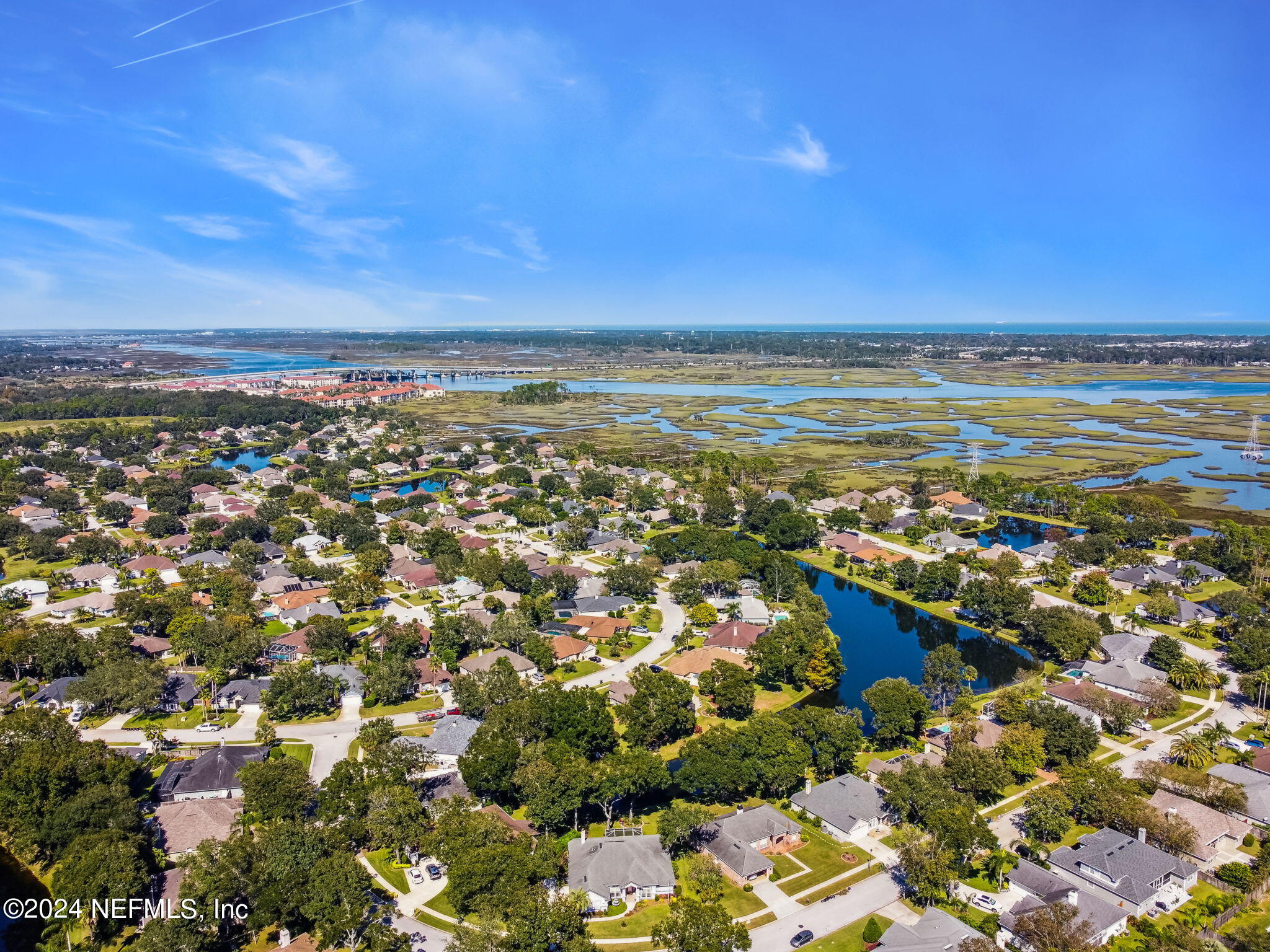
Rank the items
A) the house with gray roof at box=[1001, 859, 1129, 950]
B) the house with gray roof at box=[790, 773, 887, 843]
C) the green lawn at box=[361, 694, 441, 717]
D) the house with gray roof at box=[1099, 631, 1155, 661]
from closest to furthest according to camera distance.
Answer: the house with gray roof at box=[1001, 859, 1129, 950] → the house with gray roof at box=[790, 773, 887, 843] → the green lawn at box=[361, 694, 441, 717] → the house with gray roof at box=[1099, 631, 1155, 661]

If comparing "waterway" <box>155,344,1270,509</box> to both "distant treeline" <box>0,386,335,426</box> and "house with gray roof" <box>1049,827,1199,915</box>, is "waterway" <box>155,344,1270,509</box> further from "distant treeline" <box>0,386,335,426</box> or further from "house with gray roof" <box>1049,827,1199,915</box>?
"house with gray roof" <box>1049,827,1199,915</box>

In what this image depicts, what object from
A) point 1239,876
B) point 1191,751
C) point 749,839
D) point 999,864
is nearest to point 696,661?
point 749,839

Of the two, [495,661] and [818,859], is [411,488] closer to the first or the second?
[495,661]

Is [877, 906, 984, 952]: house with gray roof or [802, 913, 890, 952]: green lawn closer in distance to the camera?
[877, 906, 984, 952]: house with gray roof

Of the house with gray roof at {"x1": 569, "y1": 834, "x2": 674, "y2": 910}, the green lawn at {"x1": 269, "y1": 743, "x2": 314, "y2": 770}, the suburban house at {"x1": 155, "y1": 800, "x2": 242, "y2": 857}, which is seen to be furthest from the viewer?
the green lawn at {"x1": 269, "y1": 743, "x2": 314, "y2": 770}

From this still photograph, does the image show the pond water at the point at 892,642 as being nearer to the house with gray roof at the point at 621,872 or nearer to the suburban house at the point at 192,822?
the house with gray roof at the point at 621,872

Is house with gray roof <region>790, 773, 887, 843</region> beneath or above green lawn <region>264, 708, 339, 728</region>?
above

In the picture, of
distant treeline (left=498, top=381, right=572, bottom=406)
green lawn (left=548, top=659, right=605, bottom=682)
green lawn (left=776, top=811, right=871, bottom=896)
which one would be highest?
distant treeline (left=498, top=381, right=572, bottom=406)

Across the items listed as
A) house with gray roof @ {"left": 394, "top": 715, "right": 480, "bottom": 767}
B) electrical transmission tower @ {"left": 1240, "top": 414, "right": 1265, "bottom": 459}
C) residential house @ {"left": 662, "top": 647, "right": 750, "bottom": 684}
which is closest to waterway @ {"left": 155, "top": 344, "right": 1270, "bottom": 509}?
electrical transmission tower @ {"left": 1240, "top": 414, "right": 1265, "bottom": 459}
